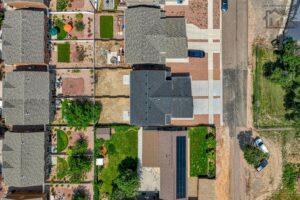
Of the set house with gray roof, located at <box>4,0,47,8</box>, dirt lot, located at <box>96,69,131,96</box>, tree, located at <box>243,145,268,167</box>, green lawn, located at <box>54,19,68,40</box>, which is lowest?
tree, located at <box>243,145,268,167</box>

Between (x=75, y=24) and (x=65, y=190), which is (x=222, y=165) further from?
(x=75, y=24)

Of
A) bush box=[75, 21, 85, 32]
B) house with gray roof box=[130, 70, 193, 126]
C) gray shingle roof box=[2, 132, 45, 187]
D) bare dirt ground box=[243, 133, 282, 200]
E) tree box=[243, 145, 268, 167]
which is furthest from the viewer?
bare dirt ground box=[243, 133, 282, 200]

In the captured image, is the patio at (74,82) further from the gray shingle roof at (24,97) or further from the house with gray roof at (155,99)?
the house with gray roof at (155,99)

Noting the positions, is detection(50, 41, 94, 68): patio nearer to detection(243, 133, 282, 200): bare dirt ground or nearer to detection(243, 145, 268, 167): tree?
detection(243, 145, 268, 167): tree

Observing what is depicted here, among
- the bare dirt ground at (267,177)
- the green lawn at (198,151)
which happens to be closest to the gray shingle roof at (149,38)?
the green lawn at (198,151)

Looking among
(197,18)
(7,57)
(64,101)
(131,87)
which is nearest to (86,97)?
(64,101)

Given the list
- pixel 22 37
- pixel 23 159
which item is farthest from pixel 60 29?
pixel 23 159

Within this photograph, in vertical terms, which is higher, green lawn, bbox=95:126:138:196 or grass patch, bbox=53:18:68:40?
grass patch, bbox=53:18:68:40

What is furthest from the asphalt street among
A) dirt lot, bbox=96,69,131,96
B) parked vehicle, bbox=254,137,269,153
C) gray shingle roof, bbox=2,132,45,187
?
gray shingle roof, bbox=2,132,45,187
